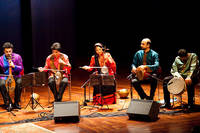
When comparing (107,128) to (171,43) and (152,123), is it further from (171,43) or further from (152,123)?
(171,43)

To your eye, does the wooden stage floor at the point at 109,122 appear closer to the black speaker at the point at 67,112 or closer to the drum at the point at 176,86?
the black speaker at the point at 67,112

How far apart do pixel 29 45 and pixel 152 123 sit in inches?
261

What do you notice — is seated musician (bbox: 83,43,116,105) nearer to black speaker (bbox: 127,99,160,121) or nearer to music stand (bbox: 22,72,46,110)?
music stand (bbox: 22,72,46,110)

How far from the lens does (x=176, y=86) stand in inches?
215

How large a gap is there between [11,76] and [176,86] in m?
3.17

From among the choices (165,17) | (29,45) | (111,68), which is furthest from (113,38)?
(111,68)

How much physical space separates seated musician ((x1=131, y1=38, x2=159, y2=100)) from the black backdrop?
4306 millimetres

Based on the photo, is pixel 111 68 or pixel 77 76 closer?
pixel 111 68

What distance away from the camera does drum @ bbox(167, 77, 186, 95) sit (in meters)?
5.41

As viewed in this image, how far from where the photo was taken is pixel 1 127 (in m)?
4.59

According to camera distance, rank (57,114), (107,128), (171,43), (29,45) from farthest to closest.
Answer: (171,43) < (29,45) < (57,114) < (107,128)

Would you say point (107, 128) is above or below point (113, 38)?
below

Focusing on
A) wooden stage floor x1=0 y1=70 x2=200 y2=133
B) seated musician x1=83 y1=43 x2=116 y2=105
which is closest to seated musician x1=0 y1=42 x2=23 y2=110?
wooden stage floor x1=0 y1=70 x2=200 y2=133

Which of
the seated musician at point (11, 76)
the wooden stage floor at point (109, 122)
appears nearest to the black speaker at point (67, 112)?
the wooden stage floor at point (109, 122)
